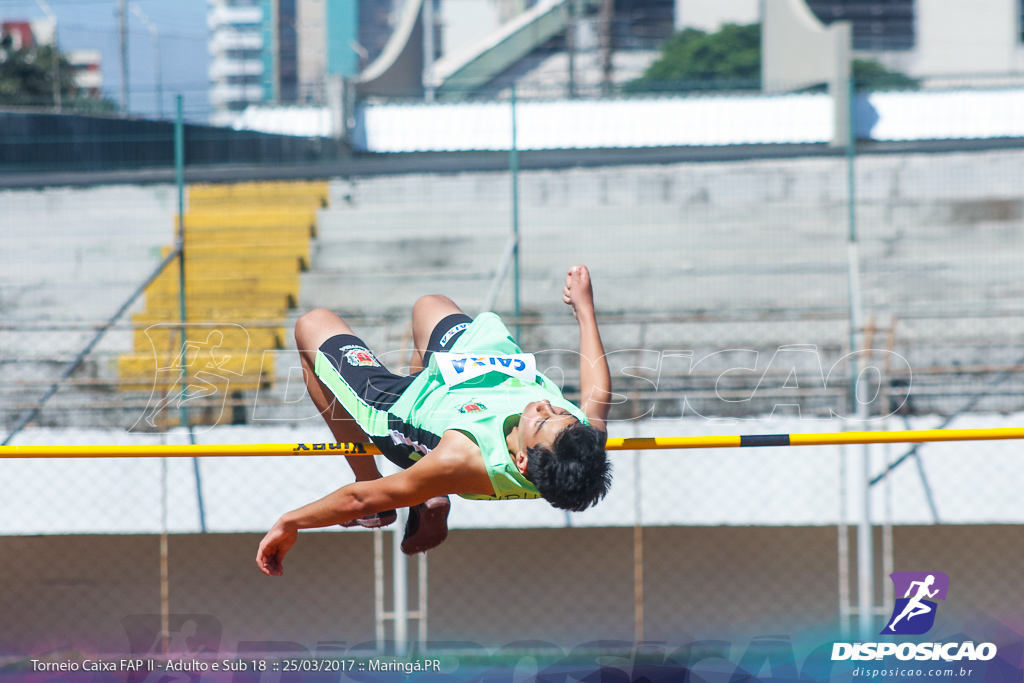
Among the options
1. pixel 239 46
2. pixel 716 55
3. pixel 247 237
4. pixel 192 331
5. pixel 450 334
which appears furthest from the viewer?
pixel 239 46

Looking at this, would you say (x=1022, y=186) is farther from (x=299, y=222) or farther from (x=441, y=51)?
(x=441, y=51)

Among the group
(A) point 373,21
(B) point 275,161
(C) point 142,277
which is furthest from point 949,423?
(A) point 373,21

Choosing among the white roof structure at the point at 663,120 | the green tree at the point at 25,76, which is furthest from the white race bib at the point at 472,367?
the green tree at the point at 25,76

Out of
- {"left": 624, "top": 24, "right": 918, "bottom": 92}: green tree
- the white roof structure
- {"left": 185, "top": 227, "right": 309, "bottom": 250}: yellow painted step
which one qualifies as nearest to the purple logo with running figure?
{"left": 185, "top": 227, "right": 309, "bottom": 250}: yellow painted step

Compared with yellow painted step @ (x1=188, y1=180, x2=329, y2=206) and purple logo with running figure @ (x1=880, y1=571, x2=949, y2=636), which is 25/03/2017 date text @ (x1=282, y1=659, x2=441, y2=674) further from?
yellow painted step @ (x1=188, y1=180, x2=329, y2=206)

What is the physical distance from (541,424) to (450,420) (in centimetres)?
30

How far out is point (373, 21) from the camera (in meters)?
55.9

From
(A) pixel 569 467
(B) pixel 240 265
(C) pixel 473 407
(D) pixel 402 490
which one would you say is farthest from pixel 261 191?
(A) pixel 569 467

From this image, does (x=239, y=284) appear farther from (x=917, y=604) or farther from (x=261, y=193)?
(x=917, y=604)

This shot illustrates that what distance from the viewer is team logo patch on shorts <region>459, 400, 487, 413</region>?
8.93 feet

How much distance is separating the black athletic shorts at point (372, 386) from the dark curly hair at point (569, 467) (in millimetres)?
535

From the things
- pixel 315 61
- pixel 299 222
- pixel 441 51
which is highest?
pixel 315 61

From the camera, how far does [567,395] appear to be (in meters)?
5.61

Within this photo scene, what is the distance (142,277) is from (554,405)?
565 cm
